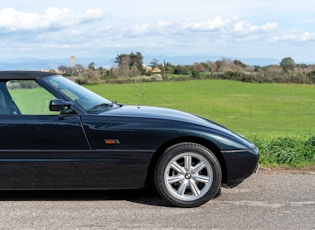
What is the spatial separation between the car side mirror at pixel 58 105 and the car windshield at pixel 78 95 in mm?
150

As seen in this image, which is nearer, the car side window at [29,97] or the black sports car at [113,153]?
the black sports car at [113,153]

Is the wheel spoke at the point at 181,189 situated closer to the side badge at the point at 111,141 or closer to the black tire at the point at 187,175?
the black tire at the point at 187,175

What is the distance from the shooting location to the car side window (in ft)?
16.3

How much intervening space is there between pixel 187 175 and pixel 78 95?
5.13 feet

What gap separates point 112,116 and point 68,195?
1.13 metres

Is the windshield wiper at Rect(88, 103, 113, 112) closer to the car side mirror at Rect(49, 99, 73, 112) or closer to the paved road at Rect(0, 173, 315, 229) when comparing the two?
the car side mirror at Rect(49, 99, 73, 112)

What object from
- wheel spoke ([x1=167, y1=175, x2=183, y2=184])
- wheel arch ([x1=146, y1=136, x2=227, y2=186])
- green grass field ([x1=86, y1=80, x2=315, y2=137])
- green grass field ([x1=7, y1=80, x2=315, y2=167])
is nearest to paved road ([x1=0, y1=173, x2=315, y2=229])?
wheel spoke ([x1=167, y1=175, x2=183, y2=184])

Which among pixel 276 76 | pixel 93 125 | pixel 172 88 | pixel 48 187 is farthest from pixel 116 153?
pixel 276 76

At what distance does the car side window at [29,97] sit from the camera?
4.96 m

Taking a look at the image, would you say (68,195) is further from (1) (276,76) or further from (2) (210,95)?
(1) (276,76)

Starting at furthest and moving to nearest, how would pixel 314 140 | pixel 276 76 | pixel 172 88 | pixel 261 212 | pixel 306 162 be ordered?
pixel 276 76 → pixel 172 88 → pixel 314 140 → pixel 306 162 → pixel 261 212

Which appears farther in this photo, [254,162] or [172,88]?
[172,88]

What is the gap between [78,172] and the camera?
4828 millimetres

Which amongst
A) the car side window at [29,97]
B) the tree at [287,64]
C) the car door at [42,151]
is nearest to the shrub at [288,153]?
the car door at [42,151]
